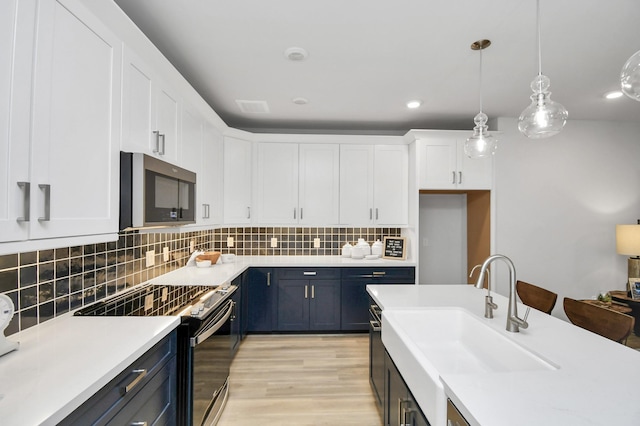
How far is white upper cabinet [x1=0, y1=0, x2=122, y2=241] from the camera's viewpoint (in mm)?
1010

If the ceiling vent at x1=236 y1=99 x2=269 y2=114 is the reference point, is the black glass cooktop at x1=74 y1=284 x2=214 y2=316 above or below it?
below

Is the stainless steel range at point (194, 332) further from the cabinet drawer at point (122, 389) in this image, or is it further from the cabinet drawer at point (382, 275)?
the cabinet drawer at point (382, 275)

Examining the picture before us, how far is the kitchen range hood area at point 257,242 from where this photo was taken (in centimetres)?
102

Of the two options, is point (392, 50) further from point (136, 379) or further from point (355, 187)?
point (136, 379)

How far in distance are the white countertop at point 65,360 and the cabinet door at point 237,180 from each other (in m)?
2.04

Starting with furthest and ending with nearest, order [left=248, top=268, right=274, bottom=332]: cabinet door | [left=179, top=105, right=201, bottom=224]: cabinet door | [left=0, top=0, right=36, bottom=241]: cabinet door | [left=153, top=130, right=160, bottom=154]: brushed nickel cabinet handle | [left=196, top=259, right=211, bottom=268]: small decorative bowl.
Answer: [left=248, top=268, right=274, bottom=332]: cabinet door < [left=196, top=259, right=211, bottom=268]: small decorative bowl < [left=179, top=105, right=201, bottom=224]: cabinet door < [left=153, top=130, right=160, bottom=154]: brushed nickel cabinet handle < [left=0, top=0, right=36, bottom=241]: cabinet door

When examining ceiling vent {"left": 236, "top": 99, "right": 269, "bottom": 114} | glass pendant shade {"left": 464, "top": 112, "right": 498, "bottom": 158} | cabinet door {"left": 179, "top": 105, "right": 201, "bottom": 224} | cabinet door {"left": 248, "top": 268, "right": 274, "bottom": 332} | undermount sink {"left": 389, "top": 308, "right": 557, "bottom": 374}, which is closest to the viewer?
undermount sink {"left": 389, "top": 308, "right": 557, "bottom": 374}

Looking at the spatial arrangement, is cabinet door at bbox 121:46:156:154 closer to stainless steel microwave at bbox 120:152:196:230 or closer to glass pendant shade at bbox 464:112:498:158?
stainless steel microwave at bbox 120:152:196:230

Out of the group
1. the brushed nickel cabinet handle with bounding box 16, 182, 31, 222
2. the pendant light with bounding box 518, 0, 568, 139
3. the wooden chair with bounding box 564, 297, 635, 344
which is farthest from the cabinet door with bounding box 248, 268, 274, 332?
the pendant light with bounding box 518, 0, 568, 139

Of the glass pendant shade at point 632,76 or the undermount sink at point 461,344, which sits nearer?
the glass pendant shade at point 632,76

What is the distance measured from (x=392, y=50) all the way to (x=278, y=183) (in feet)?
6.80

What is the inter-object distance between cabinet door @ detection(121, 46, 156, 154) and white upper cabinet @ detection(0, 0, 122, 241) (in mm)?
70

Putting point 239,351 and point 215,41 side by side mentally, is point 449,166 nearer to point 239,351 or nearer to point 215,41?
point 215,41

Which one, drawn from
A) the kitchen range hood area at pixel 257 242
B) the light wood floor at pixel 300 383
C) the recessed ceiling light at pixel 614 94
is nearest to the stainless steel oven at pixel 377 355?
the kitchen range hood area at pixel 257 242
